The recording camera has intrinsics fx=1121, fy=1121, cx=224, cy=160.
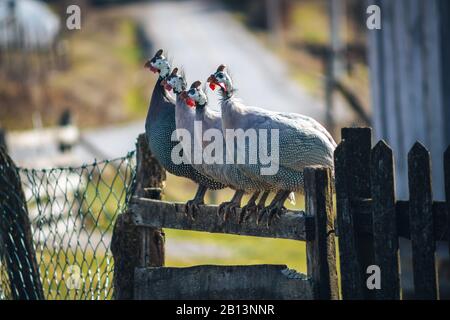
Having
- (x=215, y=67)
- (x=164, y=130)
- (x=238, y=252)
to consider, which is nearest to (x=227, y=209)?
Result: (x=164, y=130)

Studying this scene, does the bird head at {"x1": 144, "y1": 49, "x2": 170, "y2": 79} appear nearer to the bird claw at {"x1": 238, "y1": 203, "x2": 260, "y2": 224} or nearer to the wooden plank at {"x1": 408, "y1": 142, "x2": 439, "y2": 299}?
the bird claw at {"x1": 238, "y1": 203, "x2": 260, "y2": 224}

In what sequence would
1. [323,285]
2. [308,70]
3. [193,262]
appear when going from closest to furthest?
1. [323,285]
2. [193,262]
3. [308,70]

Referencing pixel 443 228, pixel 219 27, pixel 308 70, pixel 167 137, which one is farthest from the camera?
pixel 219 27

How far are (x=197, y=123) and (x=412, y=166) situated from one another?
1498mm

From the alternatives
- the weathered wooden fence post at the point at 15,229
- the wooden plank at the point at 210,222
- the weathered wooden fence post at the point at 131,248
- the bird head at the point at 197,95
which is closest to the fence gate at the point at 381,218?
the wooden plank at the point at 210,222

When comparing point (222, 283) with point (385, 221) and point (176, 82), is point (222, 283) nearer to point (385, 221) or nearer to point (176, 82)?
point (385, 221)

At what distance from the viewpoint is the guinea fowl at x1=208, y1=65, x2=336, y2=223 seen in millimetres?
5863

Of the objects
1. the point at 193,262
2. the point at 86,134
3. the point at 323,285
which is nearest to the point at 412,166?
the point at 323,285

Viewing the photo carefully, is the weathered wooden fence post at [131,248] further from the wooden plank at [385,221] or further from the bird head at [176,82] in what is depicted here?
the wooden plank at [385,221]

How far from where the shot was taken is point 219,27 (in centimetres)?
4409

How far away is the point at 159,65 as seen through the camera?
665 cm

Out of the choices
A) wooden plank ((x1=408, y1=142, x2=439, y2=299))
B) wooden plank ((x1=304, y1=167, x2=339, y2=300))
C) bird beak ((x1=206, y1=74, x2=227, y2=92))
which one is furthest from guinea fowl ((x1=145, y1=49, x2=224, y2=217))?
wooden plank ((x1=408, y1=142, x2=439, y2=299))
